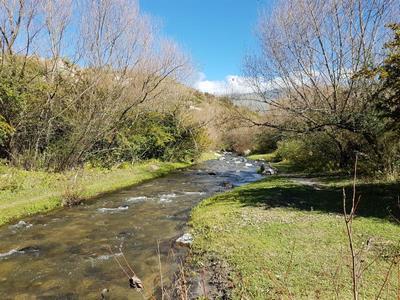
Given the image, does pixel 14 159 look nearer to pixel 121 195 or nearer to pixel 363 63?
pixel 121 195

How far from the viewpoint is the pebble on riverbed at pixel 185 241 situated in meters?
8.79

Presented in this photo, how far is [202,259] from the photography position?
7527 mm

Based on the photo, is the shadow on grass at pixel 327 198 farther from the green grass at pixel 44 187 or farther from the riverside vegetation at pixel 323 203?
the green grass at pixel 44 187

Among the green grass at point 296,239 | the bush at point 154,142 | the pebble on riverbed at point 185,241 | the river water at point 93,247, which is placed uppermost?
the bush at point 154,142

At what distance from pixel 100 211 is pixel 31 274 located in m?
5.54

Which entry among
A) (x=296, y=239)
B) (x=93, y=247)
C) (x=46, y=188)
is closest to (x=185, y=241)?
(x=93, y=247)

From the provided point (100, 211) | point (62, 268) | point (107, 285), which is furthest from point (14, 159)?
point (107, 285)

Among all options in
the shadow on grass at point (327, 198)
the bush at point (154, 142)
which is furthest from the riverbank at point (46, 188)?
the shadow on grass at point (327, 198)

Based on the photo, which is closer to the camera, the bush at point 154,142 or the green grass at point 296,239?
the green grass at point 296,239

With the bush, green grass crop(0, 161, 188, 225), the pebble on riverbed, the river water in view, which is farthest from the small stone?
the bush

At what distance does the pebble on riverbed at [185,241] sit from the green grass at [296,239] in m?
0.21

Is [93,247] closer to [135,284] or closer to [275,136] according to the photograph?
[135,284]

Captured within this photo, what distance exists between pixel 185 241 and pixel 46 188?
27.3 ft

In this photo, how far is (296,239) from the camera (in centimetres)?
789
